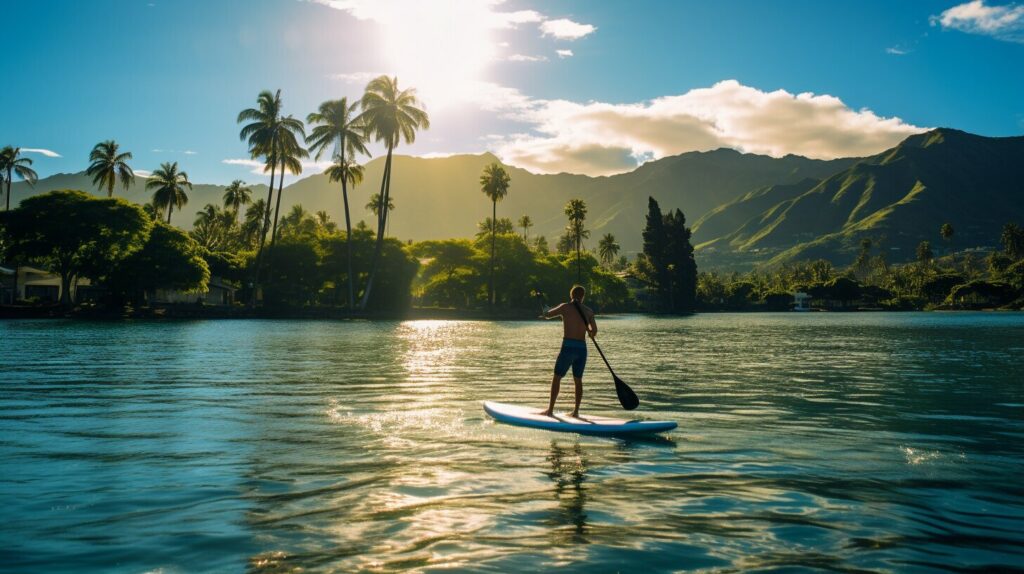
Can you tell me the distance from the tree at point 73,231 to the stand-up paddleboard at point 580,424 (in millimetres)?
67690

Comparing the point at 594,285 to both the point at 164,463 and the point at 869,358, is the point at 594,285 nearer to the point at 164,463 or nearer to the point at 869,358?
the point at 869,358

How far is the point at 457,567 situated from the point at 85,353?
1208 inches

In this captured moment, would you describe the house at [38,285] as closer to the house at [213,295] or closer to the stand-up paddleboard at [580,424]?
the house at [213,295]

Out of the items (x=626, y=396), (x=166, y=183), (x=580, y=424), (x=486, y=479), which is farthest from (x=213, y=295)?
(x=486, y=479)

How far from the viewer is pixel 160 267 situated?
238 ft

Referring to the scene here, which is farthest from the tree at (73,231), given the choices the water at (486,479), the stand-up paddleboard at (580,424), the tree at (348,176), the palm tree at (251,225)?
the stand-up paddleboard at (580,424)

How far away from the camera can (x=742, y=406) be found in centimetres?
1689

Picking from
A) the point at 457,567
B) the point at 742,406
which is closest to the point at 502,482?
the point at 457,567

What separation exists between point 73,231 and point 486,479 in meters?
71.3

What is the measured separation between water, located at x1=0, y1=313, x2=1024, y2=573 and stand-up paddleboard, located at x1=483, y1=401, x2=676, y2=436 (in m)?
0.27

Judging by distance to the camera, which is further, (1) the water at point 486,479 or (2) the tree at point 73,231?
(2) the tree at point 73,231

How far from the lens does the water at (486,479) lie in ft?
21.2

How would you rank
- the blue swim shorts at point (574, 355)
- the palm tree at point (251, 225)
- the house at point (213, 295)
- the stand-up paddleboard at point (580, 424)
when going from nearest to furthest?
1. the stand-up paddleboard at point (580, 424)
2. the blue swim shorts at point (574, 355)
3. the house at point (213, 295)
4. the palm tree at point (251, 225)

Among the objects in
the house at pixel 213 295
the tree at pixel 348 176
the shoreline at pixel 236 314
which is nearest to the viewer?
the shoreline at pixel 236 314
